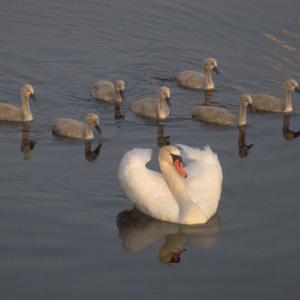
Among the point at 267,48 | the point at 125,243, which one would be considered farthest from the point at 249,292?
the point at 267,48

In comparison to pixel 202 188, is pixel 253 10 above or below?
above

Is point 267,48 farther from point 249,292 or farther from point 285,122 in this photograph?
point 249,292

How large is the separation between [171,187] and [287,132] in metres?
3.81

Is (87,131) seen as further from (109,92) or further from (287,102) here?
(287,102)

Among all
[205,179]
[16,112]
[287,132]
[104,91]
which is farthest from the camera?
[104,91]

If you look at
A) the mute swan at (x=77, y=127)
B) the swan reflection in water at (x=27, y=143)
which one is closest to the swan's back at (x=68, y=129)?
the mute swan at (x=77, y=127)

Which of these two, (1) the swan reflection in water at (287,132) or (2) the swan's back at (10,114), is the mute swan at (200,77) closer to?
(1) the swan reflection in water at (287,132)

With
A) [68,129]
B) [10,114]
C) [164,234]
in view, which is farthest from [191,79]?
[164,234]

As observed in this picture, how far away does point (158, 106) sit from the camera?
1838 centimetres

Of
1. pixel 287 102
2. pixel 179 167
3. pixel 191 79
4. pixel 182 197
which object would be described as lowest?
pixel 182 197

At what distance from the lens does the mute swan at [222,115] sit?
1819 cm

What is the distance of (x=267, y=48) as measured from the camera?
21297mm

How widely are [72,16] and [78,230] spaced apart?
366 inches

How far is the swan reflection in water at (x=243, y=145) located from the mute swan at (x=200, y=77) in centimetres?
178
